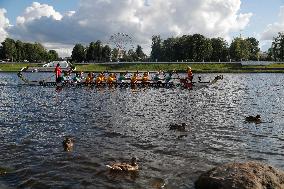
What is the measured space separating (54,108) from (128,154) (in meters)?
19.5

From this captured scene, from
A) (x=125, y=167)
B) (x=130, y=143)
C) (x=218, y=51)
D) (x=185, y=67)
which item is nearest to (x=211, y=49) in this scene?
(x=218, y=51)

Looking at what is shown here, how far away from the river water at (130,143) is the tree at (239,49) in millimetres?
155241

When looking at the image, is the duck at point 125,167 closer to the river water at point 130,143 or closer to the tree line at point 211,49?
the river water at point 130,143

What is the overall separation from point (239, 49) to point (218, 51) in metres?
14.3

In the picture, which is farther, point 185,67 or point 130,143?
point 185,67

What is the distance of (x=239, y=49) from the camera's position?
611 feet

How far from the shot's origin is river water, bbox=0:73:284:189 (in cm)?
1534

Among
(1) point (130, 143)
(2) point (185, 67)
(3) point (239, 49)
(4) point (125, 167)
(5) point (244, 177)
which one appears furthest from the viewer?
(3) point (239, 49)

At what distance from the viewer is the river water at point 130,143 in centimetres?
1534

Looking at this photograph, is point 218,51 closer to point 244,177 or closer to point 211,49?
point 211,49

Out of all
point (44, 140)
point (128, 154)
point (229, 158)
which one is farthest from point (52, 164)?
point (229, 158)

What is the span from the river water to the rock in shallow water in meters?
1.61

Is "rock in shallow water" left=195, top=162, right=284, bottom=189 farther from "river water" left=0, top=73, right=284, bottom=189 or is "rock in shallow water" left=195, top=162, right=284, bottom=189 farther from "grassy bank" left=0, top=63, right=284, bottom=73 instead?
"grassy bank" left=0, top=63, right=284, bottom=73

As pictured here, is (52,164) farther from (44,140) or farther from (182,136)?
(182,136)
